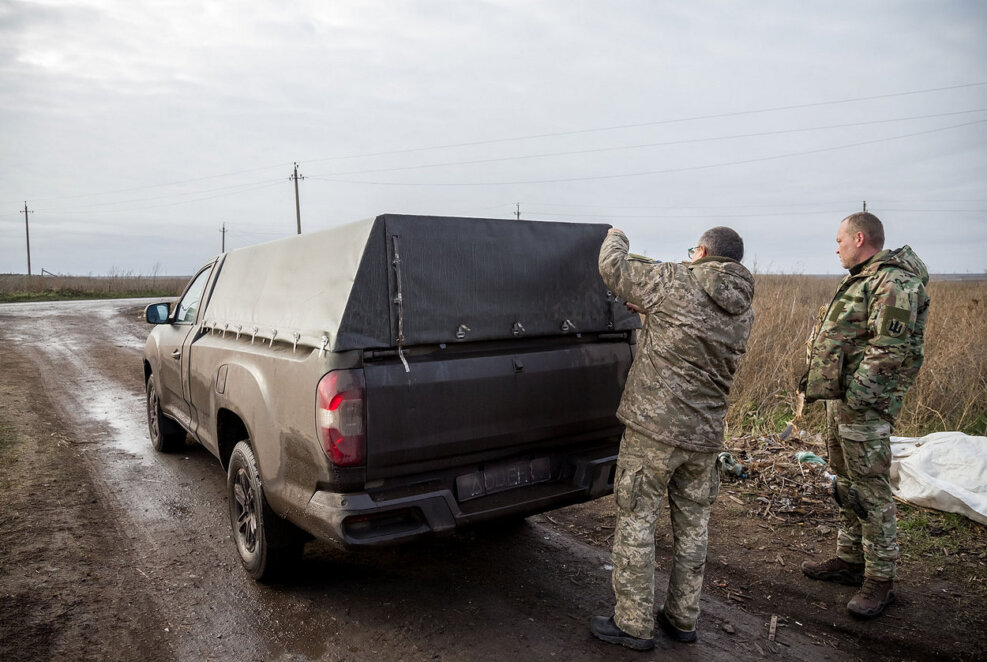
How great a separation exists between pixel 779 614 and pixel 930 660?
679 mm

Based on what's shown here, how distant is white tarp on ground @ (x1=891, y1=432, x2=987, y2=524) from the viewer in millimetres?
4406

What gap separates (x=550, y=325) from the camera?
348 centimetres

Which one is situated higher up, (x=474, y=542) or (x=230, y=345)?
(x=230, y=345)

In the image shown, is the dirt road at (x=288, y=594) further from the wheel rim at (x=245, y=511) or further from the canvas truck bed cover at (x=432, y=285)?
the canvas truck bed cover at (x=432, y=285)

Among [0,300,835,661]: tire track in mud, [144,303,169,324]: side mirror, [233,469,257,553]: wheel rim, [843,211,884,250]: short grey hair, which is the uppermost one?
[843,211,884,250]: short grey hair

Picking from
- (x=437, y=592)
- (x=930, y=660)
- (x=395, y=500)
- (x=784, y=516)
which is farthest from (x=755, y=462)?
(x=395, y=500)

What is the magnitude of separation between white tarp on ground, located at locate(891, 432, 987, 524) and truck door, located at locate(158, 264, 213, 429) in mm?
5656

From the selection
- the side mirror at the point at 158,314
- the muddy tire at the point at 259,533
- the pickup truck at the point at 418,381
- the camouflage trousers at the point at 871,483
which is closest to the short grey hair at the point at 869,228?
the camouflage trousers at the point at 871,483

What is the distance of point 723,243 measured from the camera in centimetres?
308

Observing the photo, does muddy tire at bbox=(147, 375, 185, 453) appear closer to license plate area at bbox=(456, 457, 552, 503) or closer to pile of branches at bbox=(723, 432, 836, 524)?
license plate area at bbox=(456, 457, 552, 503)

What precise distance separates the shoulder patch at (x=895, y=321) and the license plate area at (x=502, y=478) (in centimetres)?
200

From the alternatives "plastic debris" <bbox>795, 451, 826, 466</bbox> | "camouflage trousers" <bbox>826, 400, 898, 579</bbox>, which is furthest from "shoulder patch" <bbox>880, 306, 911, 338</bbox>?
Answer: "plastic debris" <bbox>795, 451, 826, 466</bbox>

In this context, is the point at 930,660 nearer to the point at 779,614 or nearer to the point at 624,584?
the point at 779,614

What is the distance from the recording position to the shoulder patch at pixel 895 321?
11.1 feet
